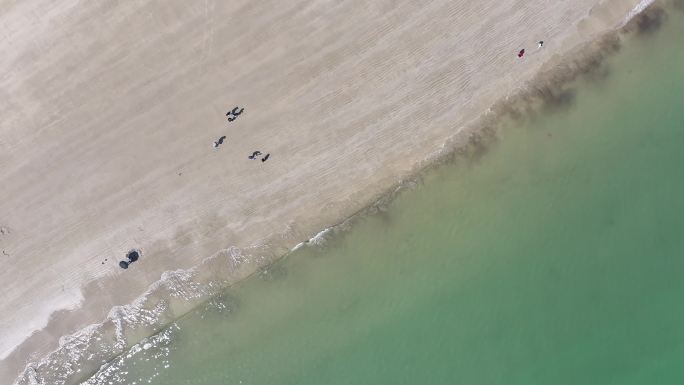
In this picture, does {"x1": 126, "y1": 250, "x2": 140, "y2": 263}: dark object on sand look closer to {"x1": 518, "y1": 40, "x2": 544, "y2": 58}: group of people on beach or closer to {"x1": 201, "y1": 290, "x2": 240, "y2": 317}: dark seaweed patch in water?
{"x1": 201, "y1": 290, "x2": 240, "y2": 317}: dark seaweed patch in water

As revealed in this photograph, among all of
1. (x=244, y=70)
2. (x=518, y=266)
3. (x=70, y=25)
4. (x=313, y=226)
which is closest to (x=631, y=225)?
(x=518, y=266)

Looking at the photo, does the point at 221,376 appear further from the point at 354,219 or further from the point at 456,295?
the point at 456,295

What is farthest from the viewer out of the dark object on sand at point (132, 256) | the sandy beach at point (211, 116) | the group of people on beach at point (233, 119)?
the dark object on sand at point (132, 256)

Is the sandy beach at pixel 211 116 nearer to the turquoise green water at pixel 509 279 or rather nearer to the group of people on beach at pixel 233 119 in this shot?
the group of people on beach at pixel 233 119

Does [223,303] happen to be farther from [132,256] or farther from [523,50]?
[523,50]

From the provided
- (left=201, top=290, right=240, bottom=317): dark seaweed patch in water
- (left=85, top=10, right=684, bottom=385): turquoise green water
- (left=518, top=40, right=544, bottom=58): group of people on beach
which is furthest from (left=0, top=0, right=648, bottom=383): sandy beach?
(left=85, top=10, right=684, bottom=385): turquoise green water

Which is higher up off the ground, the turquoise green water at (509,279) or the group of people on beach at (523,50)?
the group of people on beach at (523,50)

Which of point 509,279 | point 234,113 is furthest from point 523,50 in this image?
point 234,113

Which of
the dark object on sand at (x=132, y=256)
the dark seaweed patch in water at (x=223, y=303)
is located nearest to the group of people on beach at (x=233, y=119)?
the dark object on sand at (x=132, y=256)

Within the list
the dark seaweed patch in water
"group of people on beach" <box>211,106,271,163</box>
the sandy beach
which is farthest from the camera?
the dark seaweed patch in water
